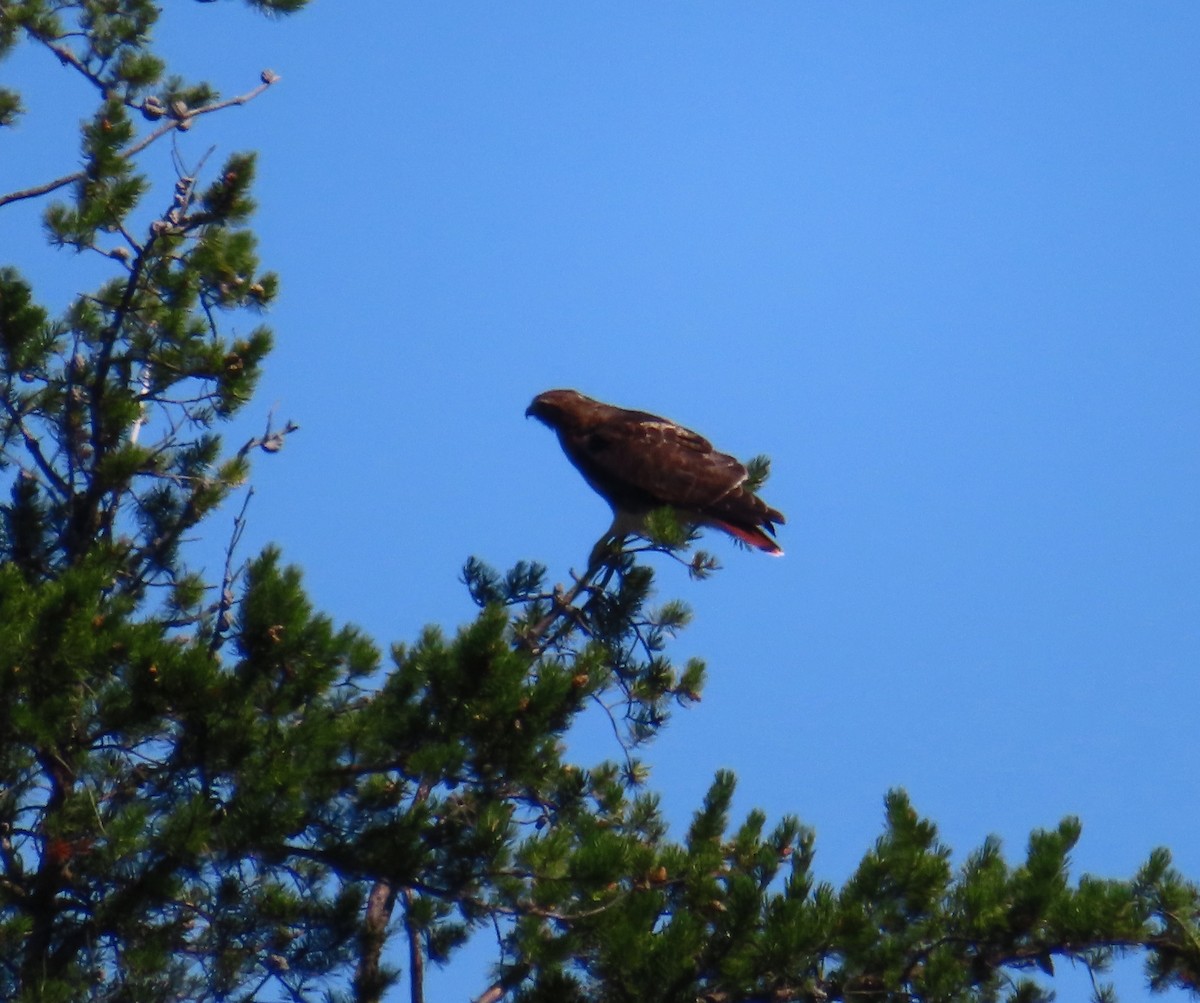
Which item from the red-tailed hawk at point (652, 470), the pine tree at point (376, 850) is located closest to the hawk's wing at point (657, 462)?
the red-tailed hawk at point (652, 470)

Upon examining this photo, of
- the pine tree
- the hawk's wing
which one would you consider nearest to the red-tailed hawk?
the hawk's wing

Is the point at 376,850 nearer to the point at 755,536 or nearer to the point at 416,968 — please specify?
the point at 416,968

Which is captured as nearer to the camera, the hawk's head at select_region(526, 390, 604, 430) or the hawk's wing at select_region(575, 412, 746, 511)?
the hawk's wing at select_region(575, 412, 746, 511)

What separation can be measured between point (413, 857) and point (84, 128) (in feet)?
10.8

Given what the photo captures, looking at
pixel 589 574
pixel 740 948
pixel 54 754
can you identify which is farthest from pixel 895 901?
pixel 54 754

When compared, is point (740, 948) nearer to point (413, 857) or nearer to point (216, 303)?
point (413, 857)

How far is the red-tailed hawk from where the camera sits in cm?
867

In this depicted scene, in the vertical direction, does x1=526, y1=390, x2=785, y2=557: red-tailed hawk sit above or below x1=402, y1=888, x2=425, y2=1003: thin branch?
above

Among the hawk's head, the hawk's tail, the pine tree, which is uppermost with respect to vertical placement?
the hawk's head

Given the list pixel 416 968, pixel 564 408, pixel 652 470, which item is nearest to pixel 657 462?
pixel 652 470

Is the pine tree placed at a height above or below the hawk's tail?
below

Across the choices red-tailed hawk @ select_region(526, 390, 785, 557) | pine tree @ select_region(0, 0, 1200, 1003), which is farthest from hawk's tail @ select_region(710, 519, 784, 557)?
pine tree @ select_region(0, 0, 1200, 1003)

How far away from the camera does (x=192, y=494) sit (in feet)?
22.7

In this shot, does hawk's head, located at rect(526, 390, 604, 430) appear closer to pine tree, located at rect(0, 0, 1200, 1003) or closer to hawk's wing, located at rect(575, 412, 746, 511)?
hawk's wing, located at rect(575, 412, 746, 511)
